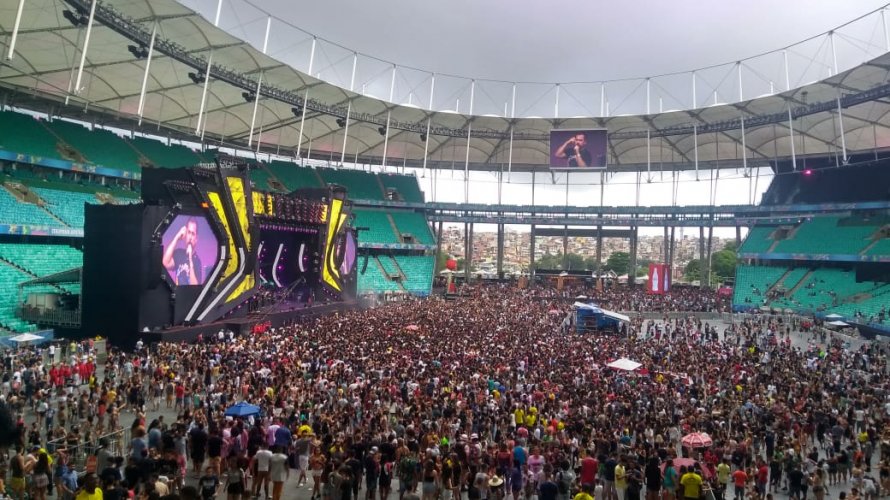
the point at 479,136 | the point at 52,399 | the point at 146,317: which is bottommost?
the point at 52,399

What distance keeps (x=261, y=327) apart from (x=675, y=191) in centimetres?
4396

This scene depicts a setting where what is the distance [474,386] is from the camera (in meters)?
14.7

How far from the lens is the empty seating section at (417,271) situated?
47.8 metres

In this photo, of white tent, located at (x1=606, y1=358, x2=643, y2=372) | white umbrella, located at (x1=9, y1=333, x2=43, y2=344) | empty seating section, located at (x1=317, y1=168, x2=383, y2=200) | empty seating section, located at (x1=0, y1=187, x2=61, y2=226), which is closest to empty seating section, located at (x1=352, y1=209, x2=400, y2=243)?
empty seating section, located at (x1=317, y1=168, x2=383, y2=200)

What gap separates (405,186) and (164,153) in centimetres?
2413

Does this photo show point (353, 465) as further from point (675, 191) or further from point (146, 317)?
point (675, 191)

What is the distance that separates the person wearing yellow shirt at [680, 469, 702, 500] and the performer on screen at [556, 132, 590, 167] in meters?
40.4

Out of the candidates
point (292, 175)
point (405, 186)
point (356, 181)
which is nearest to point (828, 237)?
point (405, 186)

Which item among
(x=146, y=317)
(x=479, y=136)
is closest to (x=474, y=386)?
(x=146, y=317)

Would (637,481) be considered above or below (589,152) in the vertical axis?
below

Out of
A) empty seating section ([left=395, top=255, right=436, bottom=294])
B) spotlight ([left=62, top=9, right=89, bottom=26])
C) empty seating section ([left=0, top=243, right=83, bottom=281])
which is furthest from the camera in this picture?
empty seating section ([left=395, top=255, right=436, bottom=294])

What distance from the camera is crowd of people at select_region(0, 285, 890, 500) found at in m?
8.52

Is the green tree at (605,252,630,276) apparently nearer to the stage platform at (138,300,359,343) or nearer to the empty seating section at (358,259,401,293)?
the empty seating section at (358,259,401,293)

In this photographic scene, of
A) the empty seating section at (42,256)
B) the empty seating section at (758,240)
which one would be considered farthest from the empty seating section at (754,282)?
the empty seating section at (42,256)
